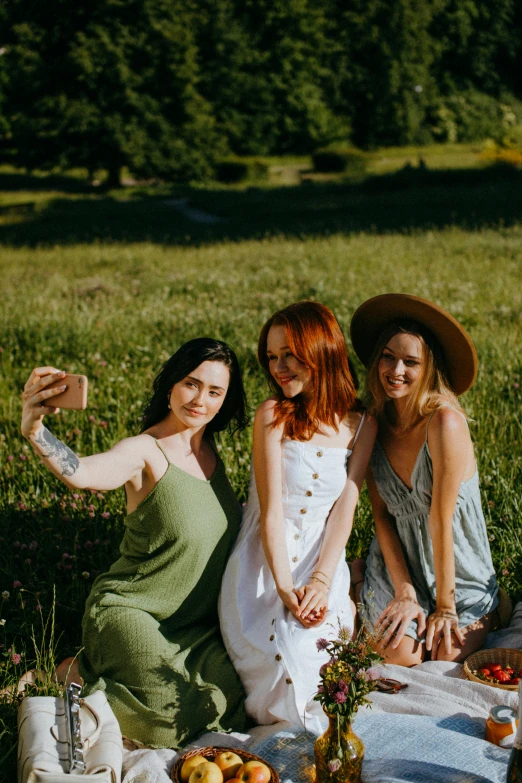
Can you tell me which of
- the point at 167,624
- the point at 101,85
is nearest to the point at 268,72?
the point at 101,85

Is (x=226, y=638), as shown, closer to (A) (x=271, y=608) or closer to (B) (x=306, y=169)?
(A) (x=271, y=608)

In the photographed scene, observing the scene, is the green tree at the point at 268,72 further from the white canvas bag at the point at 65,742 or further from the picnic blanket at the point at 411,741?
the white canvas bag at the point at 65,742

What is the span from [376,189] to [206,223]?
9493 mm

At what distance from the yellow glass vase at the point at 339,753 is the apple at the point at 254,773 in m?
0.21

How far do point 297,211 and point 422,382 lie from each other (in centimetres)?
2299

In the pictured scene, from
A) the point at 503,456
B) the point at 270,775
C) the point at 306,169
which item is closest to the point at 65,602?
the point at 270,775

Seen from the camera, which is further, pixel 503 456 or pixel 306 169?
pixel 306 169

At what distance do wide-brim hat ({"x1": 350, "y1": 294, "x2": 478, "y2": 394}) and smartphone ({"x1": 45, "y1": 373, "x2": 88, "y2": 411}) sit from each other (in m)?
1.80

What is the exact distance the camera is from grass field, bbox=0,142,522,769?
5316mm

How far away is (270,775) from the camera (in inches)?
132

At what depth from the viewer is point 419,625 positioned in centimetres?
441

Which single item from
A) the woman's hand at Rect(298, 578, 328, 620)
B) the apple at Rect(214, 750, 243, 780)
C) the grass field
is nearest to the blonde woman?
the woman's hand at Rect(298, 578, 328, 620)

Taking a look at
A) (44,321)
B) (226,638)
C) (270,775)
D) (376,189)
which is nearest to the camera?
(270,775)

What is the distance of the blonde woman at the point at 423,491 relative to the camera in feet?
14.0
